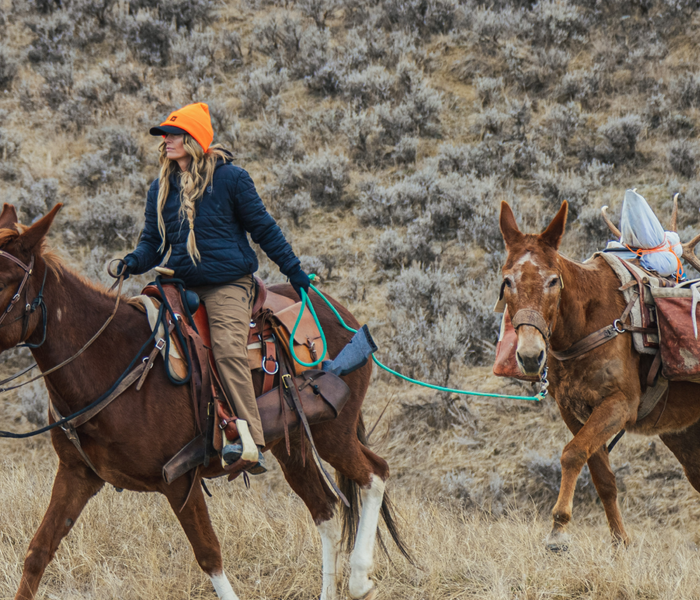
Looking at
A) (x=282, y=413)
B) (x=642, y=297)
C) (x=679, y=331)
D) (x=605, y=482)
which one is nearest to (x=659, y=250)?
(x=642, y=297)

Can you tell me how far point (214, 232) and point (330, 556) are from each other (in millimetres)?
2408

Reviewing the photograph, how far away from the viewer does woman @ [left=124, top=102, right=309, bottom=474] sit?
150 inches

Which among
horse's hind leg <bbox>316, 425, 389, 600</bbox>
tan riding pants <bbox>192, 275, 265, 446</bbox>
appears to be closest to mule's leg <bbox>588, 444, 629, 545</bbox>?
horse's hind leg <bbox>316, 425, 389, 600</bbox>

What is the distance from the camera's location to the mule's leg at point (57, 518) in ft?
11.9

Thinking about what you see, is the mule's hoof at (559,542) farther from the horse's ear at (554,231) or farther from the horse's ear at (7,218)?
the horse's ear at (7,218)

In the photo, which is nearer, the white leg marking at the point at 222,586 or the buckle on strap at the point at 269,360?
the white leg marking at the point at 222,586

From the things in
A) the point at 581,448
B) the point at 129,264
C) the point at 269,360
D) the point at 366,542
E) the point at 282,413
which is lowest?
the point at 366,542

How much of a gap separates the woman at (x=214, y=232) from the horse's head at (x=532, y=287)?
143 cm

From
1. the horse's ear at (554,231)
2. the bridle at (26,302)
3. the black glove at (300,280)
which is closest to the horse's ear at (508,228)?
the horse's ear at (554,231)

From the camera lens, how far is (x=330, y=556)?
14.9 feet

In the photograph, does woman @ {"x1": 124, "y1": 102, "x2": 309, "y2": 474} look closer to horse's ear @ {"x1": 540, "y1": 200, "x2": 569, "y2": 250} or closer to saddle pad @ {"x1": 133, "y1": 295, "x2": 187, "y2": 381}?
saddle pad @ {"x1": 133, "y1": 295, "x2": 187, "y2": 381}

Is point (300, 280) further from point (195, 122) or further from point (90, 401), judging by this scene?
point (90, 401)

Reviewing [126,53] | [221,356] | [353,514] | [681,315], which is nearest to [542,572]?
[353,514]

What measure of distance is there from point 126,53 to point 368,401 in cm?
1166
